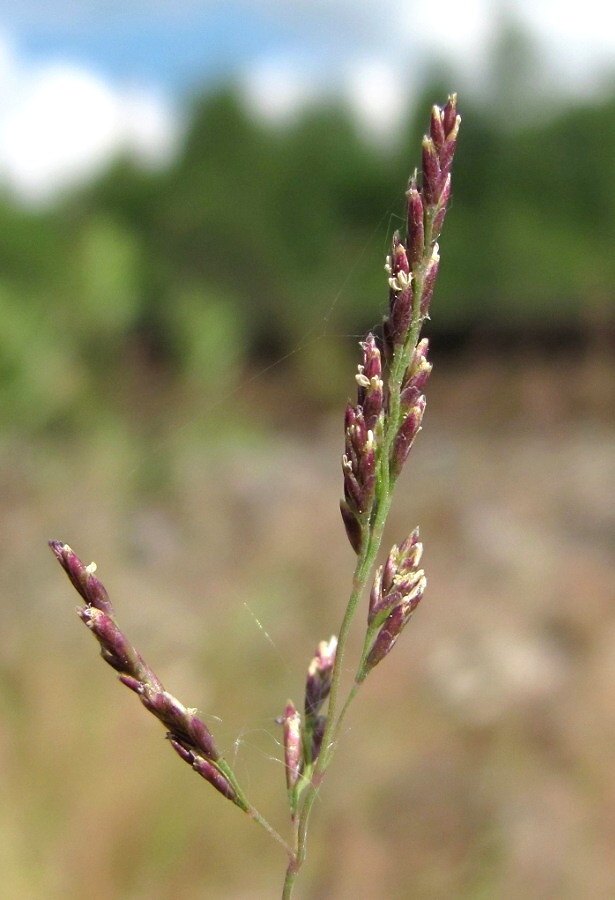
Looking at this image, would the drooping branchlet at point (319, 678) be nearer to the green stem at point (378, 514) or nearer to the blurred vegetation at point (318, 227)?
the green stem at point (378, 514)

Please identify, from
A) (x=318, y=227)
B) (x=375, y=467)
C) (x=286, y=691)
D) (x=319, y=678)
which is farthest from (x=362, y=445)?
(x=318, y=227)

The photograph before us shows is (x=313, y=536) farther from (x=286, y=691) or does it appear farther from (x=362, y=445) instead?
(x=362, y=445)

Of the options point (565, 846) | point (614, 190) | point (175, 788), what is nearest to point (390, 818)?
point (565, 846)

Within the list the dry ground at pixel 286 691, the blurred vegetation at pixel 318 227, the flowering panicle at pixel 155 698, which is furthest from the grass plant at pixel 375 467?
the blurred vegetation at pixel 318 227

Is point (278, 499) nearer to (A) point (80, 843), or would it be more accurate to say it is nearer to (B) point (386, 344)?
(A) point (80, 843)

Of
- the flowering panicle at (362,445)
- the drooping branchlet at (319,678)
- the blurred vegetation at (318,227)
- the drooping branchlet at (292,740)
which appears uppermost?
the blurred vegetation at (318,227)

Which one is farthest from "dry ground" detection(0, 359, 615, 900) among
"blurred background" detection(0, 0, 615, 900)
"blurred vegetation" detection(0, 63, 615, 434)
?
"blurred vegetation" detection(0, 63, 615, 434)
